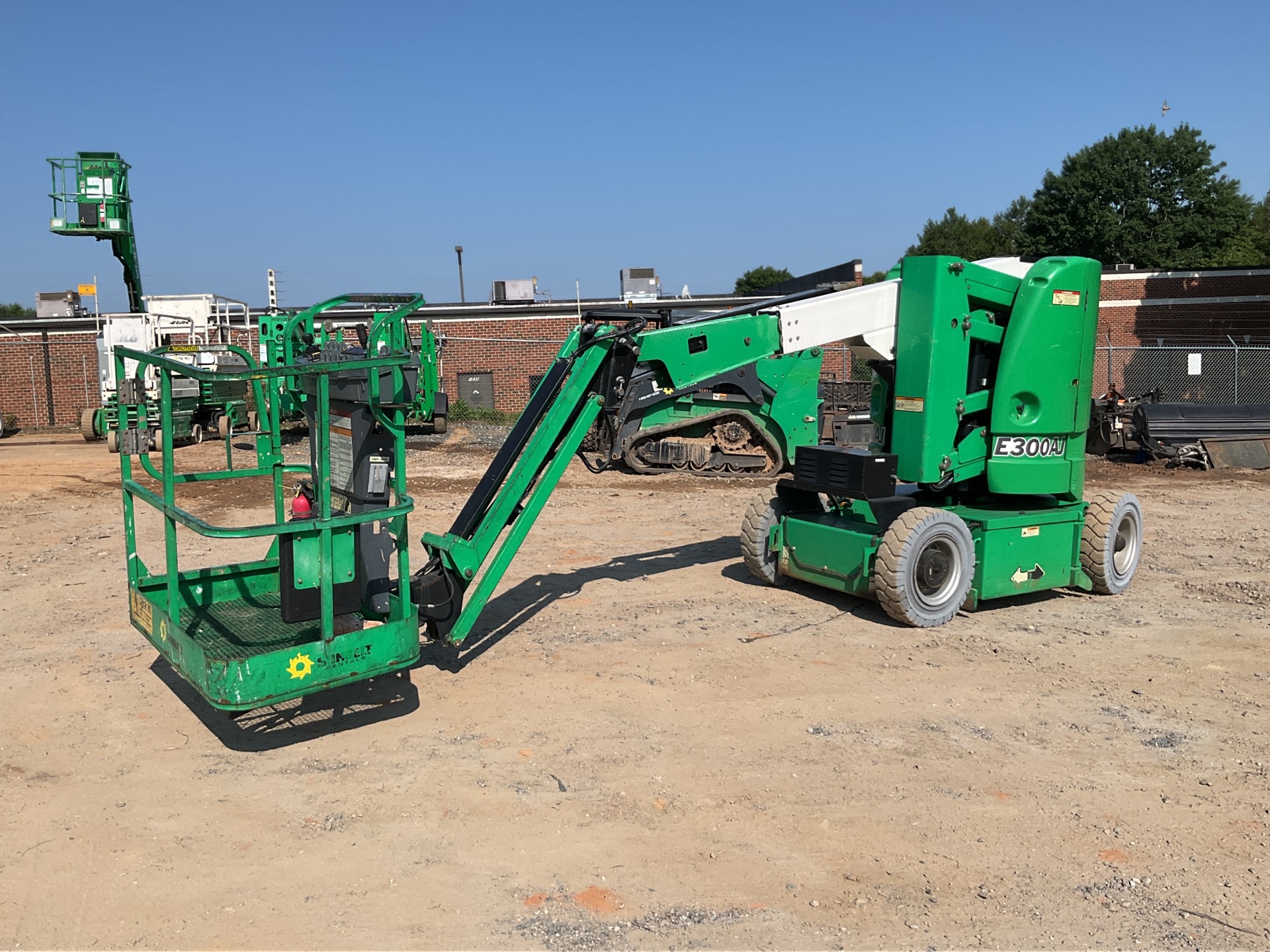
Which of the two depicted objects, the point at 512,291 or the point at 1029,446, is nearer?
the point at 1029,446

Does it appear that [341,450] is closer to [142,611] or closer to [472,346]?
[142,611]

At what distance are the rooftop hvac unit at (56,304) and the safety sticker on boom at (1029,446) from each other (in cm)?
3311

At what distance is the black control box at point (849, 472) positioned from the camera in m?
8.05

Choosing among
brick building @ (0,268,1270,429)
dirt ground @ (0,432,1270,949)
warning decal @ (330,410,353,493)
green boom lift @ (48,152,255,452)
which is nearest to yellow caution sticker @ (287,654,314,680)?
dirt ground @ (0,432,1270,949)

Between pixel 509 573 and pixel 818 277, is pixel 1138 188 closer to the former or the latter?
pixel 818 277

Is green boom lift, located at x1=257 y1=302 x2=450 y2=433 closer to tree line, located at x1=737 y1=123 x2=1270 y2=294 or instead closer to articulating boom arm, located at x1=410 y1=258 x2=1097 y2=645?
articulating boom arm, located at x1=410 y1=258 x2=1097 y2=645

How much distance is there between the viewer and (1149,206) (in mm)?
51156

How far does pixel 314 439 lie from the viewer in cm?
567

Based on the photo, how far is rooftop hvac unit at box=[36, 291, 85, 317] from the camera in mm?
33688

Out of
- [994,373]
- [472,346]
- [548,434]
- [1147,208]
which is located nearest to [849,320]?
[994,373]

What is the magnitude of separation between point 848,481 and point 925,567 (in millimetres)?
891

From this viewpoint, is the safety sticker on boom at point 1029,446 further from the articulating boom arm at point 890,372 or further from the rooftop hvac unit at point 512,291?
the rooftop hvac unit at point 512,291

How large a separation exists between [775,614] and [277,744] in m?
4.11

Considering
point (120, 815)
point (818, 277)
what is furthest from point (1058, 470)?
point (120, 815)
